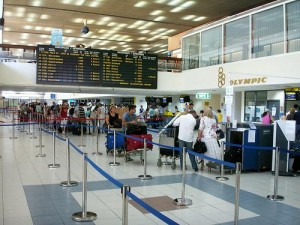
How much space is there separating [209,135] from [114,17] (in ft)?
41.1

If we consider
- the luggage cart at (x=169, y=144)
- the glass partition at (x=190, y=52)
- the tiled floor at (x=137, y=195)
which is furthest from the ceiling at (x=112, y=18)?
the tiled floor at (x=137, y=195)

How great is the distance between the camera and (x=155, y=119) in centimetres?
2072

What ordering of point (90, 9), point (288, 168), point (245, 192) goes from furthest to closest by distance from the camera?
point (90, 9) → point (288, 168) → point (245, 192)

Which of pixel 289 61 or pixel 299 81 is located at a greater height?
pixel 289 61

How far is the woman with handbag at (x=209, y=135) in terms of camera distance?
8.36 metres

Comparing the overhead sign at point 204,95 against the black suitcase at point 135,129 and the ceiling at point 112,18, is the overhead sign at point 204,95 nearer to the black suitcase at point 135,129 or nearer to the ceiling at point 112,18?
the ceiling at point 112,18

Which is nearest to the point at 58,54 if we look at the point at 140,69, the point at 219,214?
the point at 140,69

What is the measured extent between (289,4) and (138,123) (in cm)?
768

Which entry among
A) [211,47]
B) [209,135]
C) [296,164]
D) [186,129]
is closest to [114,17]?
[211,47]

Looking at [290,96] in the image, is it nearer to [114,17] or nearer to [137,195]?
[114,17]

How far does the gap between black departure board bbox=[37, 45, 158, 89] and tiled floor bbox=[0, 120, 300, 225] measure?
17.9 ft

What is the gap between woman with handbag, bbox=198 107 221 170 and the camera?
836 centimetres

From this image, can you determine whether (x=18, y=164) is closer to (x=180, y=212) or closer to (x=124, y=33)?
(x=180, y=212)

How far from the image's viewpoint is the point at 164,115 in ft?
72.7
